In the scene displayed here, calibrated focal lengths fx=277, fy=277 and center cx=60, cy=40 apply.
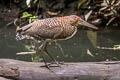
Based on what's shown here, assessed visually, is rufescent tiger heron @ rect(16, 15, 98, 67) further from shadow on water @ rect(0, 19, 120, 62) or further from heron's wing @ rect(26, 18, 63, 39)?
shadow on water @ rect(0, 19, 120, 62)

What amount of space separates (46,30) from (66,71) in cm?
56

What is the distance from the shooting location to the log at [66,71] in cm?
314

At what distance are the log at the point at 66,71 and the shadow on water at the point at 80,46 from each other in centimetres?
139

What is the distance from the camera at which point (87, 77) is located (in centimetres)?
326

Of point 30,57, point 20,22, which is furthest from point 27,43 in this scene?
point 20,22

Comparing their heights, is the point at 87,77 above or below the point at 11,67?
below

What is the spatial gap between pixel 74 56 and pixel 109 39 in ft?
4.85

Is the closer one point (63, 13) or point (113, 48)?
point (113, 48)

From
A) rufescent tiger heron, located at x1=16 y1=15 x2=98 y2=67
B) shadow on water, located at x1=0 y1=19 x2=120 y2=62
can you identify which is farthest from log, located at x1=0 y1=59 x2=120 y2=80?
shadow on water, located at x1=0 y1=19 x2=120 y2=62

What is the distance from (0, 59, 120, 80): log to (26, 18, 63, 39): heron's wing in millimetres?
377

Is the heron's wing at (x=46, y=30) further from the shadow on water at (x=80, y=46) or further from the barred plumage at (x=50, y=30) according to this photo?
the shadow on water at (x=80, y=46)

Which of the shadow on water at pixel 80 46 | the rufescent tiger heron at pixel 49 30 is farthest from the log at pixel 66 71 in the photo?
the shadow on water at pixel 80 46

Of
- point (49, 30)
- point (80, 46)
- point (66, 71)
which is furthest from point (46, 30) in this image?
point (80, 46)

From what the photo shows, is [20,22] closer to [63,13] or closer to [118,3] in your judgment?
[63,13]
